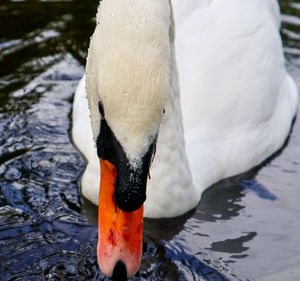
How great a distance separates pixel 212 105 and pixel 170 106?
81 centimetres


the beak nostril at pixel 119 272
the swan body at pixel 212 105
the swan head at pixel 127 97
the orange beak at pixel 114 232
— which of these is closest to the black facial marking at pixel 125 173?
the swan head at pixel 127 97

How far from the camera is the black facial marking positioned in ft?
13.3

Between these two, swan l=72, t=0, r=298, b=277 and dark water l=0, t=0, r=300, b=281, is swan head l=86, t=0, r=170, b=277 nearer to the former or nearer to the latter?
swan l=72, t=0, r=298, b=277

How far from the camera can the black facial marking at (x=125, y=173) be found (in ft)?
13.3

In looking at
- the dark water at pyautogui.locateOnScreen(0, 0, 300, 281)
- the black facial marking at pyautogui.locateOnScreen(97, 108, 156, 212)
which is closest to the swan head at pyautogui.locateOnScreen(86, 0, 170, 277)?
the black facial marking at pyautogui.locateOnScreen(97, 108, 156, 212)

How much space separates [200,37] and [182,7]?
1.09ft

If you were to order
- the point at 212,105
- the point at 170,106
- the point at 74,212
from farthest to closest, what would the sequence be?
the point at 212,105, the point at 74,212, the point at 170,106

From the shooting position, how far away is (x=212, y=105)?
6258 mm

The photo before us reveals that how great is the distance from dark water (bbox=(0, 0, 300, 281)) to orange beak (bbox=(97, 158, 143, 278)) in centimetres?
60

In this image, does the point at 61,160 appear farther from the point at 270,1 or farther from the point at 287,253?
the point at 270,1

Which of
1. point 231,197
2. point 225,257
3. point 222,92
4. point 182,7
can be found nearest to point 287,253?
point 225,257

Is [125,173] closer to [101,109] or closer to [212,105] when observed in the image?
[101,109]

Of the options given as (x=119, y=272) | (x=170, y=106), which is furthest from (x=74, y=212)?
(x=119, y=272)

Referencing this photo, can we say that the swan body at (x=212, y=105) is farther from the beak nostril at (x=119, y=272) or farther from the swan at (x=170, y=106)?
the beak nostril at (x=119, y=272)
